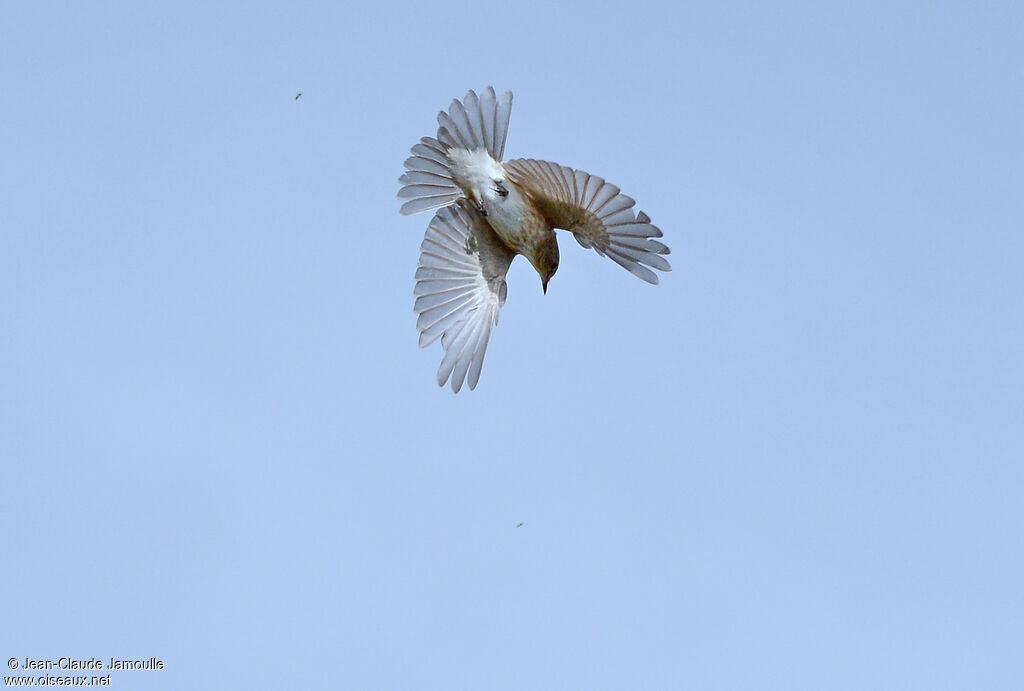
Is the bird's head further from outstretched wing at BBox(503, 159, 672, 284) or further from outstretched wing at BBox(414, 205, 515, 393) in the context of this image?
outstretched wing at BBox(414, 205, 515, 393)

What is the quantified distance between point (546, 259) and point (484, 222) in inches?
29.5

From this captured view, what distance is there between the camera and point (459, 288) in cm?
1123

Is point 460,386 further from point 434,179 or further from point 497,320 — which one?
point 434,179

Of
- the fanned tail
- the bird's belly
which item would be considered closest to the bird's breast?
the bird's belly

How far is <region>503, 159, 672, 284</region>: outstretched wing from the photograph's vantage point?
9.62m

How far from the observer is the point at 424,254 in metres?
11.1

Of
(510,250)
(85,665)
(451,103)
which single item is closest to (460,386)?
(510,250)

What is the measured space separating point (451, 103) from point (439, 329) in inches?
76.1

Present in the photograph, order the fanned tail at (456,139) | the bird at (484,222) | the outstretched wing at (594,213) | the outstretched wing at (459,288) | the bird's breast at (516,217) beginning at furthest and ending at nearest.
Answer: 1. the outstretched wing at (459,288)
2. the bird's breast at (516,217)
3. the fanned tail at (456,139)
4. the bird at (484,222)
5. the outstretched wing at (594,213)

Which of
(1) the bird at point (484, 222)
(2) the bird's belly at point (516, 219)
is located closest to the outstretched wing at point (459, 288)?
(1) the bird at point (484, 222)

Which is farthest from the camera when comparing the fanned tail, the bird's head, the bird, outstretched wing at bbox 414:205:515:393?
outstretched wing at bbox 414:205:515:393

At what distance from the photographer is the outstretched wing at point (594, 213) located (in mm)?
9625

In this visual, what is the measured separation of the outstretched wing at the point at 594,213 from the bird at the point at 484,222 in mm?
10

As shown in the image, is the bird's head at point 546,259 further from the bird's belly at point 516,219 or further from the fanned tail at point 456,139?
the fanned tail at point 456,139
